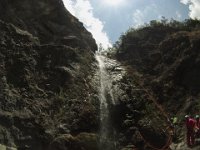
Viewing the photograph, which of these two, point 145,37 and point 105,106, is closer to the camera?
point 105,106

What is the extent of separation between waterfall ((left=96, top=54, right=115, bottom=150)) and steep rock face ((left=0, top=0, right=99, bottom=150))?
0.47 meters

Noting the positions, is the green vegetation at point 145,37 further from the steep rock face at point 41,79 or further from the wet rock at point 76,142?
the wet rock at point 76,142

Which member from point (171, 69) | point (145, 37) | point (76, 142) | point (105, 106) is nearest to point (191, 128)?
point (76, 142)

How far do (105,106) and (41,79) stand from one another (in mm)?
3698

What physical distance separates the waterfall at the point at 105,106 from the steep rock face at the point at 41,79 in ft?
1.53

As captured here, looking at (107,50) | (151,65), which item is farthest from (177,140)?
(107,50)

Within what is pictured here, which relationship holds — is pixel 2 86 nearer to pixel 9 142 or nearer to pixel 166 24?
pixel 9 142

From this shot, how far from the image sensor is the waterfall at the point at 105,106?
62.6ft

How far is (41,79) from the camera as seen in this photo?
21969 millimetres

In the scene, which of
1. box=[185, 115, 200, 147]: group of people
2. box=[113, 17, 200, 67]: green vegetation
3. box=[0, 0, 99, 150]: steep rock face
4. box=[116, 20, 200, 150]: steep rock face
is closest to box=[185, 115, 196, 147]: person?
box=[185, 115, 200, 147]: group of people

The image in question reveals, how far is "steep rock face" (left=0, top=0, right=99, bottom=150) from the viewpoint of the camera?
1759 centimetres

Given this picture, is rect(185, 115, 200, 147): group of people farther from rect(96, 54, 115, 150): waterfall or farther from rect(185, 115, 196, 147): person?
rect(96, 54, 115, 150): waterfall

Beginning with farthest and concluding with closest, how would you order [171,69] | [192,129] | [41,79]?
[171,69] → [41,79] → [192,129]

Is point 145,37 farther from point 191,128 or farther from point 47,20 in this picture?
point 191,128
